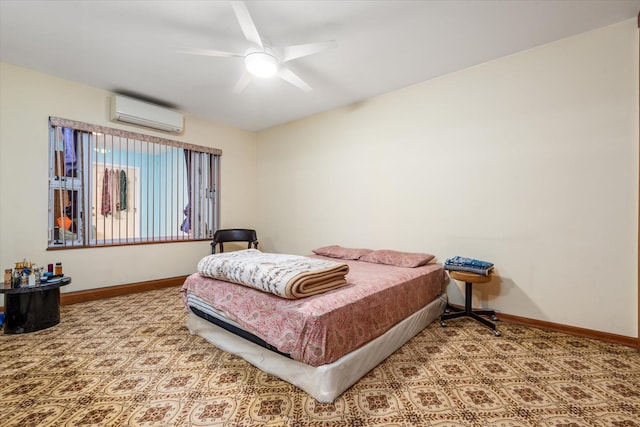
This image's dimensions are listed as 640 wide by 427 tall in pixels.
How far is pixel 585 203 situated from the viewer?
2.43 m

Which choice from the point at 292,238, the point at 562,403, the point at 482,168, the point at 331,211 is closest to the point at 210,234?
the point at 292,238

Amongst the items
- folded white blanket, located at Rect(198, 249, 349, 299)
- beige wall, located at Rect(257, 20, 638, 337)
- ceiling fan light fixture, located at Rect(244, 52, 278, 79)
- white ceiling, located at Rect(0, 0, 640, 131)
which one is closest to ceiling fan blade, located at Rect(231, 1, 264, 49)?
ceiling fan light fixture, located at Rect(244, 52, 278, 79)

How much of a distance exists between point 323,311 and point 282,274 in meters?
0.37

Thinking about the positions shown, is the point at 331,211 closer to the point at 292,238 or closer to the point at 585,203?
the point at 292,238

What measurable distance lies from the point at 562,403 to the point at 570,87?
2.58 m

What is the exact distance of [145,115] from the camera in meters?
3.77

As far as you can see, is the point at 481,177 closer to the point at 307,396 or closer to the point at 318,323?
the point at 318,323

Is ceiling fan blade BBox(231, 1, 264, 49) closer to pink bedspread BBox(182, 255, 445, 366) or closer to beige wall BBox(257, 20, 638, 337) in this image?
pink bedspread BBox(182, 255, 445, 366)

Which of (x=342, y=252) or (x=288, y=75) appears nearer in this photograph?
(x=288, y=75)

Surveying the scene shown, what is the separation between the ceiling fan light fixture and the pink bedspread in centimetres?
186

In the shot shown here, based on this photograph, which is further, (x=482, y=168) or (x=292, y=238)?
(x=292, y=238)

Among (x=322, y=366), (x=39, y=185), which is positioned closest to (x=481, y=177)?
(x=322, y=366)

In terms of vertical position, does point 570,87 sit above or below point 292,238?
above

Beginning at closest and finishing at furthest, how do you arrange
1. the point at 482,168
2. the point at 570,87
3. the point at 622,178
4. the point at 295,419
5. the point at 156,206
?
the point at 295,419 → the point at 622,178 → the point at 570,87 → the point at 482,168 → the point at 156,206
